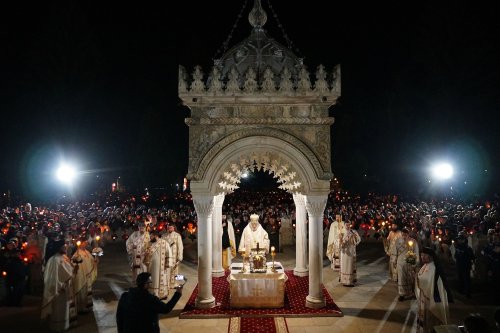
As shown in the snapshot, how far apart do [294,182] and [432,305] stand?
4.94 m

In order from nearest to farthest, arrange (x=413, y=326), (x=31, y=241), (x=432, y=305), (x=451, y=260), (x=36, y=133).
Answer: (x=432, y=305), (x=413, y=326), (x=31, y=241), (x=451, y=260), (x=36, y=133)

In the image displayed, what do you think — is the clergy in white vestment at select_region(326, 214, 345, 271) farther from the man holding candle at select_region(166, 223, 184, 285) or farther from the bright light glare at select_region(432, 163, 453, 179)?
the bright light glare at select_region(432, 163, 453, 179)

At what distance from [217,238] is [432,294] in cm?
696

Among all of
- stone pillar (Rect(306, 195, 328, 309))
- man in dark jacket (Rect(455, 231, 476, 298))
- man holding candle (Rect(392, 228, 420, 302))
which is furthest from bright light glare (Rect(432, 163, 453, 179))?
stone pillar (Rect(306, 195, 328, 309))

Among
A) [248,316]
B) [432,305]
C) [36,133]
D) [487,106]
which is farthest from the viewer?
[36,133]

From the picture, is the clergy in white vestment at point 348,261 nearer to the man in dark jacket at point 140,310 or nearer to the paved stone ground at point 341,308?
the paved stone ground at point 341,308

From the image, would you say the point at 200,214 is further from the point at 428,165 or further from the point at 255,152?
the point at 428,165

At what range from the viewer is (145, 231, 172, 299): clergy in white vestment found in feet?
34.2

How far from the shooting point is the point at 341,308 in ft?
32.8

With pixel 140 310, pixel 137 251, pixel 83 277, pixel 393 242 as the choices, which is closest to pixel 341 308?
pixel 393 242

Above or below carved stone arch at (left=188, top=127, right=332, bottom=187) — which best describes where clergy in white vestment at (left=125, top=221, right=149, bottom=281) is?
below

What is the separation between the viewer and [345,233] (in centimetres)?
1251

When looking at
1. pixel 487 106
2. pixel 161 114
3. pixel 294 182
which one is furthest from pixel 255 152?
pixel 161 114

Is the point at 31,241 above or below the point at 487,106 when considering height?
A: below
